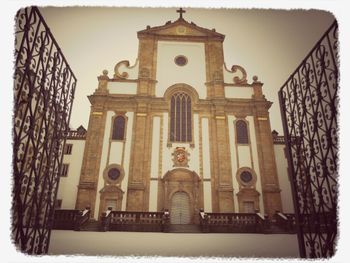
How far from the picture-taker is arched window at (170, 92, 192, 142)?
1215cm

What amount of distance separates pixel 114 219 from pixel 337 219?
7137 mm

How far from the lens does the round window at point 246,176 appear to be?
11539 millimetres

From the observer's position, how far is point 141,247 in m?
4.46

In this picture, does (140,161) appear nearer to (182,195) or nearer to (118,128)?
(118,128)

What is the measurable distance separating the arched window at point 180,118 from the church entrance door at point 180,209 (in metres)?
2.39

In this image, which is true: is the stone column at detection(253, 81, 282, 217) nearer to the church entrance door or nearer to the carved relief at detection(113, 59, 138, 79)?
the church entrance door

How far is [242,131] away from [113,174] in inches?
233

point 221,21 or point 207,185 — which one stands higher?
point 221,21

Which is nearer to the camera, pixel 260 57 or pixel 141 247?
pixel 141 247

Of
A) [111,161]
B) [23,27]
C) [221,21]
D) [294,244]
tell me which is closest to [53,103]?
[23,27]

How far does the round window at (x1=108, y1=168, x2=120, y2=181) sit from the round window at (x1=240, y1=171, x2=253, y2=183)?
5125 millimetres

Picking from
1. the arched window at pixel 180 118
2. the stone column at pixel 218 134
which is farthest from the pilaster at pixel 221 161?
the arched window at pixel 180 118

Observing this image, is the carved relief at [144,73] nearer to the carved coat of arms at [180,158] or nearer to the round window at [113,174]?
the carved coat of arms at [180,158]

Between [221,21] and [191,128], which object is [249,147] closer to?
[191,128]
